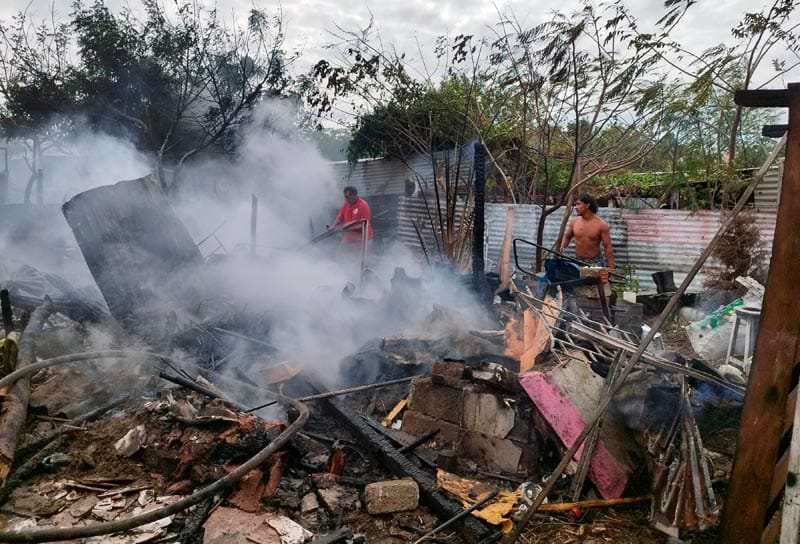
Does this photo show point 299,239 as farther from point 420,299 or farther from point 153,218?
point 420,299

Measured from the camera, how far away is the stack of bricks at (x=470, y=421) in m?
4.21

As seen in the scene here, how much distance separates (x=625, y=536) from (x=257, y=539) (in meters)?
2.51

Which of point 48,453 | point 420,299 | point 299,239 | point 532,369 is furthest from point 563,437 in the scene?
point 299,239

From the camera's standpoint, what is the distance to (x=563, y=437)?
3.97m

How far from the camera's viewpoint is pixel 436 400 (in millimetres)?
4672

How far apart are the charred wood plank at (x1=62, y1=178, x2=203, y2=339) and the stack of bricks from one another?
375 cm

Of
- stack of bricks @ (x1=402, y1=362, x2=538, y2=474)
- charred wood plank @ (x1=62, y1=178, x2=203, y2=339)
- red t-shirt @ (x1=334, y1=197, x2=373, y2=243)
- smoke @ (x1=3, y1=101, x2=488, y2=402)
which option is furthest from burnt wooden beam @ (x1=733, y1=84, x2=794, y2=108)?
red t-shirt @ (x1=334, y1=197, x2=373, y2=243)

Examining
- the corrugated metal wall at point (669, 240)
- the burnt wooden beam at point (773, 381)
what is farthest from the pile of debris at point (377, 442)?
the corrugated metal wall at point (669, 240)

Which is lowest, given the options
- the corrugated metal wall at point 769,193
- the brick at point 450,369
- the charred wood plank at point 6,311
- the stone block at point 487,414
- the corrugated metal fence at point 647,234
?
the stone block at point 487,414

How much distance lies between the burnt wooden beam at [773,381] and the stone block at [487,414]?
1.90 meters

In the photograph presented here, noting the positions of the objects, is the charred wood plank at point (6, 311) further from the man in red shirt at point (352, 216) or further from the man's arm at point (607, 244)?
the man's arm at point (607, 244)

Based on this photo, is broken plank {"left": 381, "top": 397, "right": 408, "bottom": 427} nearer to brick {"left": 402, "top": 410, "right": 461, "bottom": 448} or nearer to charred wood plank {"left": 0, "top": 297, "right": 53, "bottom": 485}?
brick {"left": 402, "top": 410, "right": 461, "bottom": 448}

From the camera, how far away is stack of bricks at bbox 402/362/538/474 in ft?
13.8

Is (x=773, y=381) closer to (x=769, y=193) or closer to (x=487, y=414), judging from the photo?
(x=487, y=414)
